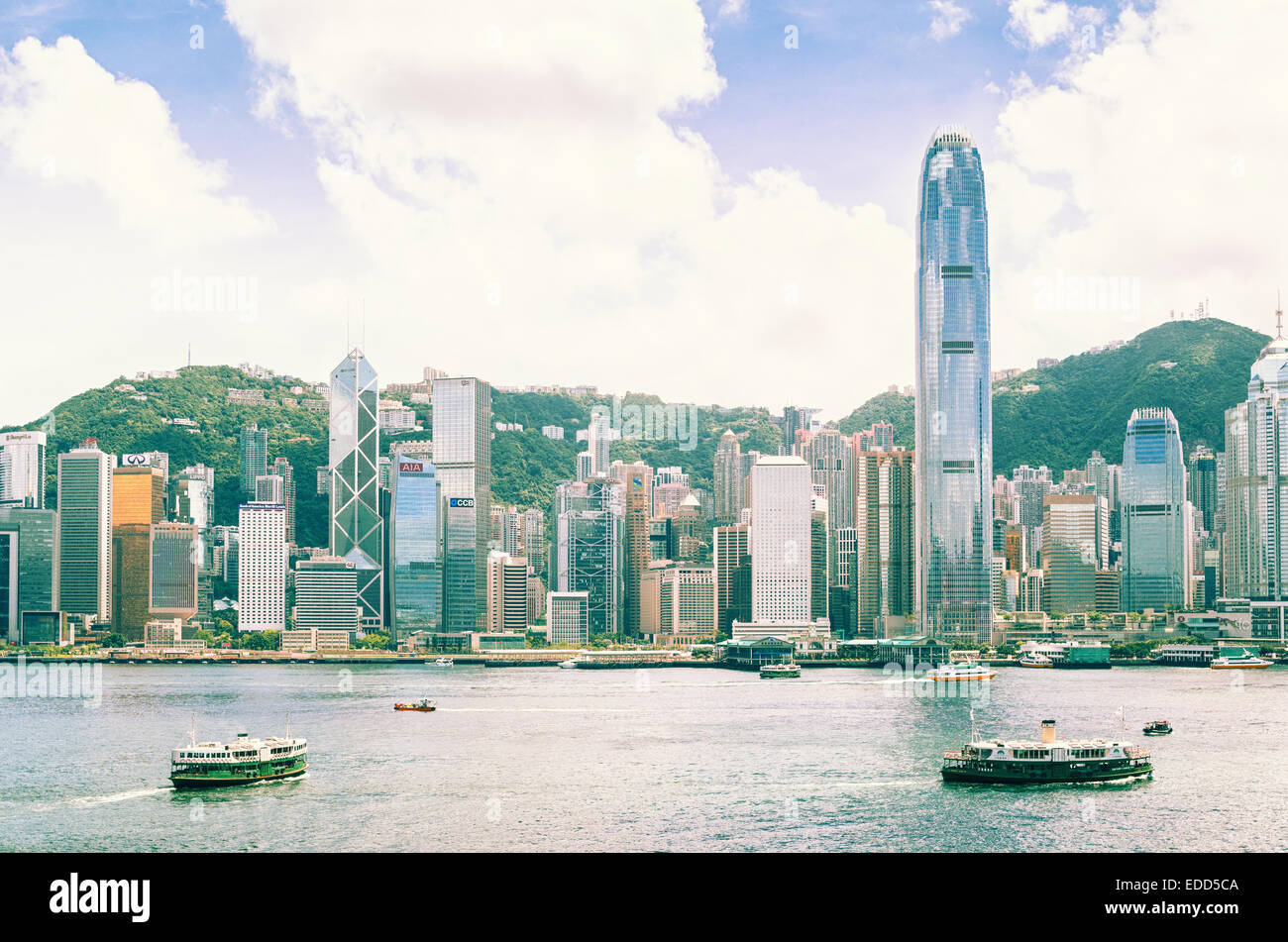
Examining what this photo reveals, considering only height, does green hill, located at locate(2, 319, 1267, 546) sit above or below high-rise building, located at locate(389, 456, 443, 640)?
above

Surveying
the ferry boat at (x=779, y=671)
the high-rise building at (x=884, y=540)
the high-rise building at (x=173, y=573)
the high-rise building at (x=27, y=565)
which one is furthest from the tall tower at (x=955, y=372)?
the high-rise building at (x=27, y=565)

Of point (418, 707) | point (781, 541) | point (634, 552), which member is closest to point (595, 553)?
point (634, 552)

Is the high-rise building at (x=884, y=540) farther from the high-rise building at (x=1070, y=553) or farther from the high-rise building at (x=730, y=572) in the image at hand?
the high-rise building at (x=1070, y=553)

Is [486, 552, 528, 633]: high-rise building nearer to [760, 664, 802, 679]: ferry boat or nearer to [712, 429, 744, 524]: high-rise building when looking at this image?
[712, 429, 744, 524]: high-rise building

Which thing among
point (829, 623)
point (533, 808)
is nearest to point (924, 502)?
point (829, 623)

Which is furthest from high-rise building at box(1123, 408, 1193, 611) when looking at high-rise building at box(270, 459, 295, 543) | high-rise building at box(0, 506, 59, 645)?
high-rise building at box(0, 506, 59, 645)
